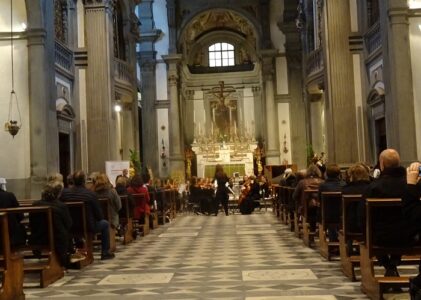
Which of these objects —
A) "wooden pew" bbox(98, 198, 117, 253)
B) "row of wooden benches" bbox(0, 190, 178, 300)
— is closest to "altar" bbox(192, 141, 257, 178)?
"row of wooden benches" bbox(0, 190, 178, 300)

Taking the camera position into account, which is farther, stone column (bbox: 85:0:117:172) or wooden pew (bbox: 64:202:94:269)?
stone column (bbox: 85:0:117:172)

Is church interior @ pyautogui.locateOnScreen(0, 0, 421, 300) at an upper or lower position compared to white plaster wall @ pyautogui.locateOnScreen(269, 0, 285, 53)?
lower

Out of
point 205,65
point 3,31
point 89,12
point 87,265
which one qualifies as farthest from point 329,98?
point 205,65

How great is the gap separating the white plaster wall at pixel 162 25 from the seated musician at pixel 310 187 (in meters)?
23.6

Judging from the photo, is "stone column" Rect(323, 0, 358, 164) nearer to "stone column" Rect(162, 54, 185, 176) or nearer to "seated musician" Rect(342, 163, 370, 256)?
"seated musician" Rect(342, 163, 370, 256)

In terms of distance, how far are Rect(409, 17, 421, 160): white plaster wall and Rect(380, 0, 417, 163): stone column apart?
18cm

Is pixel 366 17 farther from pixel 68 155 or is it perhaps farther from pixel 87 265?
pixel 87 265

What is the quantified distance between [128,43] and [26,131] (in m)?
11.1

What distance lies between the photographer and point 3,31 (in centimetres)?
1528

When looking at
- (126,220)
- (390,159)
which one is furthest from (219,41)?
(390,159)

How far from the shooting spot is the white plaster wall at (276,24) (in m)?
33.7

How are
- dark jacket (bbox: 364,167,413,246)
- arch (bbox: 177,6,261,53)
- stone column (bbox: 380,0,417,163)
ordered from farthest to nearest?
arch (bbox: 177,6,261,53) < stone column (bbox: 380,0,417,163) < dark jacket (bbox: 364,167,413,246)

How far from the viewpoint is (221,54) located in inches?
1531

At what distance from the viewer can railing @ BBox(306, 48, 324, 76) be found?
70.2 ft
